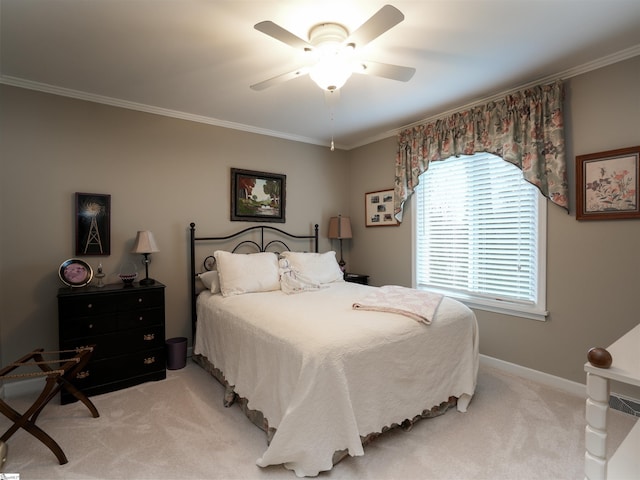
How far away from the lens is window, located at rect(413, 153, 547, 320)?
2.87m

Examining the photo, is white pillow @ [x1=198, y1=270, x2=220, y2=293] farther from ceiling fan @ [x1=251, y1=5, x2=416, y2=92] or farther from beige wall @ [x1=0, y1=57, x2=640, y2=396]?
ceiling fan @ [x1=251, y1=5, x2=416, y2=92]

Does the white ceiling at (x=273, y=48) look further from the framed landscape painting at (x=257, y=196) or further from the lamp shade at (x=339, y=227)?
the lamp shade at (x=339, y=227)

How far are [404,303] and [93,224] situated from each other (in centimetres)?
279

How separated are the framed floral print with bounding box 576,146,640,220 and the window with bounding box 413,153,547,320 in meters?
0.30

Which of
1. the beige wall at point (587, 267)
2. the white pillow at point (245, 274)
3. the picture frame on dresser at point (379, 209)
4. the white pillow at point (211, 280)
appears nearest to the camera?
the beige wall at point (587, 267)

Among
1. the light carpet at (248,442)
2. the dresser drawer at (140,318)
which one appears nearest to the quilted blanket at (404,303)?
the light carpet at (248,442)

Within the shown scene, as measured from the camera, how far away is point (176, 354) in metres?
3.14

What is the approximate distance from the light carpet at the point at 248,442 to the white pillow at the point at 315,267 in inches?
58.0

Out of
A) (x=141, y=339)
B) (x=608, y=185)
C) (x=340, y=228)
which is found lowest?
(x=141, y=339)

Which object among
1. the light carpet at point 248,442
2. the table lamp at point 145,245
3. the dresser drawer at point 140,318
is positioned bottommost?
the light carpet at point 248,442

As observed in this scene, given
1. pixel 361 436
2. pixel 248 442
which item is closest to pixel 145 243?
pixel 248 442

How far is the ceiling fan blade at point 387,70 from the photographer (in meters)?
1.95

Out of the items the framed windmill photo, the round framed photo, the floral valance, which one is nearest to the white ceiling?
the floral valance

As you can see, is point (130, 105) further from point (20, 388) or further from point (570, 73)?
point (570, 73)
